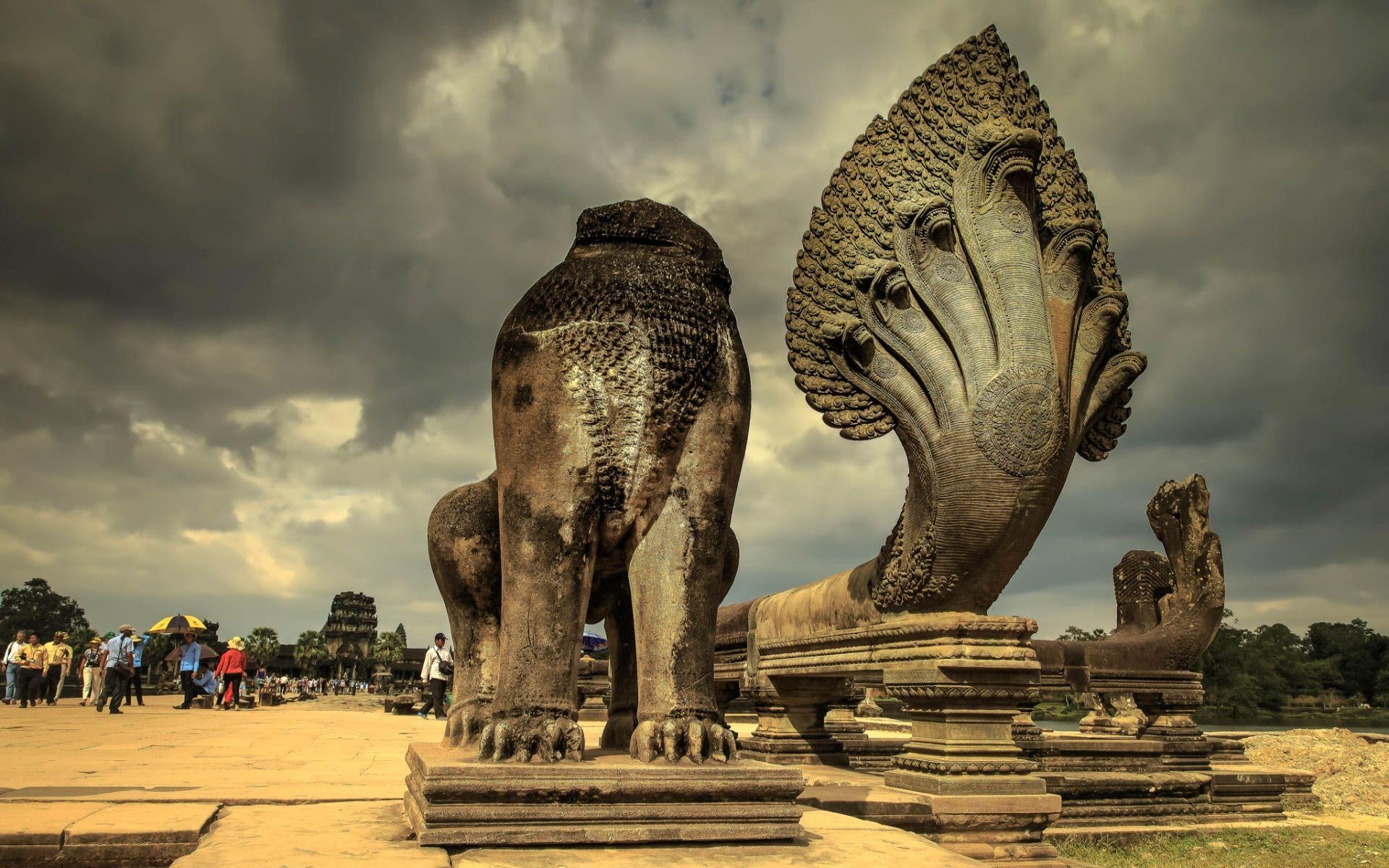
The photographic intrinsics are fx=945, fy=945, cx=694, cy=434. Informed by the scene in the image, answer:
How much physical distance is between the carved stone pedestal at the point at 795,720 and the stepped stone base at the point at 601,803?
13.2ft

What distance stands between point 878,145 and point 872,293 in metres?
0.97

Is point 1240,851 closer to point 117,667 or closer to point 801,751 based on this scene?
point 801,751

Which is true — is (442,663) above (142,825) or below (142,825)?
above

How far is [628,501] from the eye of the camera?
289cm

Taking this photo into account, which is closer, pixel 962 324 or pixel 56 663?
pixel 962 324

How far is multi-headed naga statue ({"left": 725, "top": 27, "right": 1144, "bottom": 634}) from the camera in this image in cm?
480

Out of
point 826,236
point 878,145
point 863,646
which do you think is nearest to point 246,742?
point 863,646

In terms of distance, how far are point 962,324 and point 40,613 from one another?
95.1 m

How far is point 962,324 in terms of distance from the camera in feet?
16.6

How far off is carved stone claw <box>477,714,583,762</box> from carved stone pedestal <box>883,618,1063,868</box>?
248 centimetres

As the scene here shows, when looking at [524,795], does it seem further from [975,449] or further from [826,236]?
[826,236]

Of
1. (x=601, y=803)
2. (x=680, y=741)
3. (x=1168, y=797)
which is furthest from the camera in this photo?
(x=1168, y=797)

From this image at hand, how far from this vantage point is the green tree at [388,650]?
64.9 metres

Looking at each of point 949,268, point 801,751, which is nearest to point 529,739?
point 949,268
